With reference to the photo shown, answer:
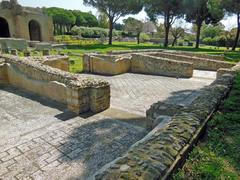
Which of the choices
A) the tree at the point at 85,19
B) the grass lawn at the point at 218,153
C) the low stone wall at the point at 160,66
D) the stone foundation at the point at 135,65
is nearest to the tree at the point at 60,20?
the tree at the point at 85,19

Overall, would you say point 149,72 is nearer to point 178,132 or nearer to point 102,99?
point 102,99

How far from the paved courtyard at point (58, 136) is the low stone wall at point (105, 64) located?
19.4ft

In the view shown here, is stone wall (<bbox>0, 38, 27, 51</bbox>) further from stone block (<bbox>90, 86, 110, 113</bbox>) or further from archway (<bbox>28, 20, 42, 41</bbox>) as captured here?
stone block (<bbox>90, 86, 110, 113</bbox>)

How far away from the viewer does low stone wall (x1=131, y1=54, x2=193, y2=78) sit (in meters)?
12.7

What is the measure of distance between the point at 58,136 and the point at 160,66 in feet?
34.0

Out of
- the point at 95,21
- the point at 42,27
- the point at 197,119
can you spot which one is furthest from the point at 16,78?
the point at 95,21

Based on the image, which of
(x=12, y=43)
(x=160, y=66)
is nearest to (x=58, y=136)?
(x=160, y=66)

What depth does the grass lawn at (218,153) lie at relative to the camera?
2.02m

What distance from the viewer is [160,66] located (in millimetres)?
13617

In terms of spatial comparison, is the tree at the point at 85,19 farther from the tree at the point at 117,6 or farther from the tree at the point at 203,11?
the tree at the point at 203,11

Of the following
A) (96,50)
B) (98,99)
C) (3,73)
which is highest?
(96,50)

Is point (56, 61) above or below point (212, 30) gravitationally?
below

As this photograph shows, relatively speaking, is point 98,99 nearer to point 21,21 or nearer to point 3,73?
point 3,73

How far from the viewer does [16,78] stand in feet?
28.1
